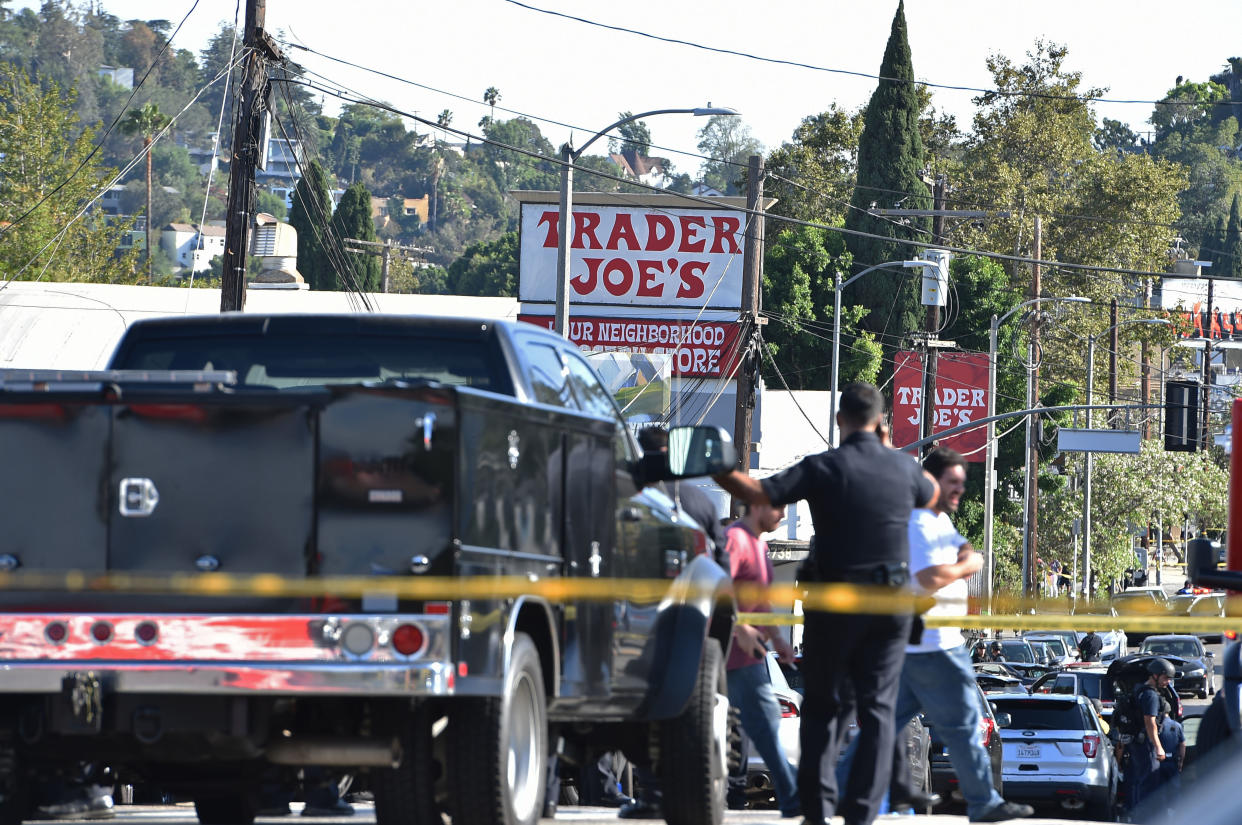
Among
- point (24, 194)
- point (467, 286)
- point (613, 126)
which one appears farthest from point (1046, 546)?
point (467, 286)

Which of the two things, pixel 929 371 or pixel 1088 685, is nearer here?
pixel 1088 685

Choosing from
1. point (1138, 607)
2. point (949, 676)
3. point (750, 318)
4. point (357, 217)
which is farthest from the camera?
point (357, 217)

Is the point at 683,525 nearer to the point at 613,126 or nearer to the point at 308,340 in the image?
the point at 308,340

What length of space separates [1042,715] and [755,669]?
1201 centimetres

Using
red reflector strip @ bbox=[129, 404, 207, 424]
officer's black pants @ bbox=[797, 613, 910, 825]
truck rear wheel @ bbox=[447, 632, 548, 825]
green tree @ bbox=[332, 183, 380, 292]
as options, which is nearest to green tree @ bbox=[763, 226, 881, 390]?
green tree @ bbox=[332, 183, 380, 292]

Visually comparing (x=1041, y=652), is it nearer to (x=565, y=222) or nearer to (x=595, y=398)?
(x=565, y=222)

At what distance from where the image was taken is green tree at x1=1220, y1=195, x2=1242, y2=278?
16400 centimetres

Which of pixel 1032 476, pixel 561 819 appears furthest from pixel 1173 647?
pixel 561 819

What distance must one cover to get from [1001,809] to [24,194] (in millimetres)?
63082

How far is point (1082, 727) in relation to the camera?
20391 millimetres

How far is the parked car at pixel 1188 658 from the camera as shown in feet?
137

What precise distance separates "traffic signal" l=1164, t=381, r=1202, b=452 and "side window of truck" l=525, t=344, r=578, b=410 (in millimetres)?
28912

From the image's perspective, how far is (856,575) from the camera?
299 inches

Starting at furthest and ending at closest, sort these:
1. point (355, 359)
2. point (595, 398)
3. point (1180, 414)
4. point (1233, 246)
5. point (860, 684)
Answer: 1. point (1233, 246)
2. point (1180, 414)
3. point (595, 398)
4. point (860, 684)
5. point (355, 359)
